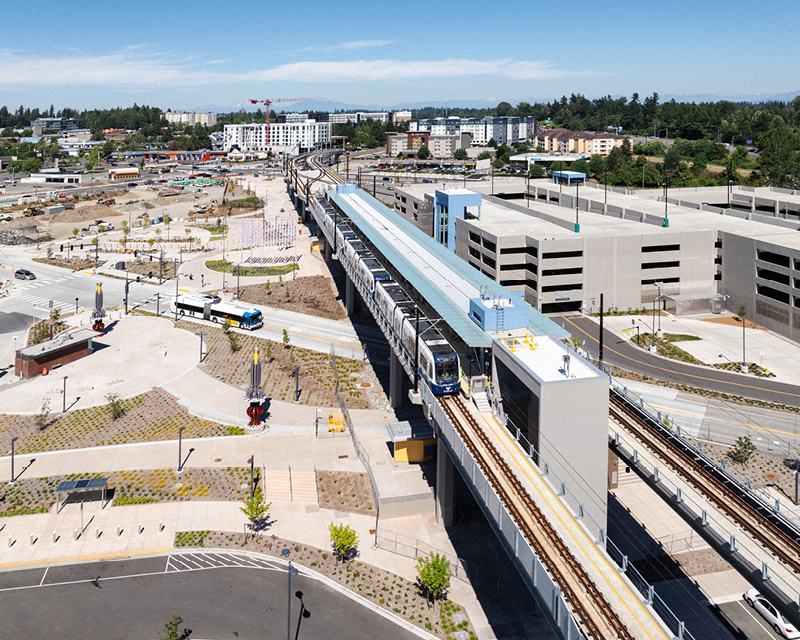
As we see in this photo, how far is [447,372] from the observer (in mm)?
37906

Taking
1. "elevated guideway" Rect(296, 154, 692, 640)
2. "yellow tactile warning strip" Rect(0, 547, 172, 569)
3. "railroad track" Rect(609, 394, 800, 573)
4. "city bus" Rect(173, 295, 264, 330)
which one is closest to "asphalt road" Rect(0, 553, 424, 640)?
"yellow tactile warning strip" Rect(0, 547, 172, 569)

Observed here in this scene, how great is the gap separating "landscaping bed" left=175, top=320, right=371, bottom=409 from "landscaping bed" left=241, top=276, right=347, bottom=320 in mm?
10823

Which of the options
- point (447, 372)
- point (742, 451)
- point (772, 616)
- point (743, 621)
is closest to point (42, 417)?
point (447, 372)

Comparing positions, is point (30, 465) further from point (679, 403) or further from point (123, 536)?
point (679, 403)

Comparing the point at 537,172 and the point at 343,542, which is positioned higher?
→ the point at 537,172

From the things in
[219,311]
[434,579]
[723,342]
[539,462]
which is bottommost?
[434,579]

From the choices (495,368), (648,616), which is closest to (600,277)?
(495,368)

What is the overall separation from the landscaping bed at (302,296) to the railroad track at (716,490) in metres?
46.5

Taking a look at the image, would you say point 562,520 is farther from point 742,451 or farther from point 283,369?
point 283,369

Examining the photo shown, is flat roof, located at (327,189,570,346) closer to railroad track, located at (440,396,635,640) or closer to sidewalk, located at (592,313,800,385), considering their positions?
railroad track, located at (440,396,635,640)

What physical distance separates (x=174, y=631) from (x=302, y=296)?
58618 mm

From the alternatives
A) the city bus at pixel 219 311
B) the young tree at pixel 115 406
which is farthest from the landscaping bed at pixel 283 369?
the young tree at pixel 115 406

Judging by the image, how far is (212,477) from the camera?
4453cm

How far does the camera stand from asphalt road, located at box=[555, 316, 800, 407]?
57963mm
